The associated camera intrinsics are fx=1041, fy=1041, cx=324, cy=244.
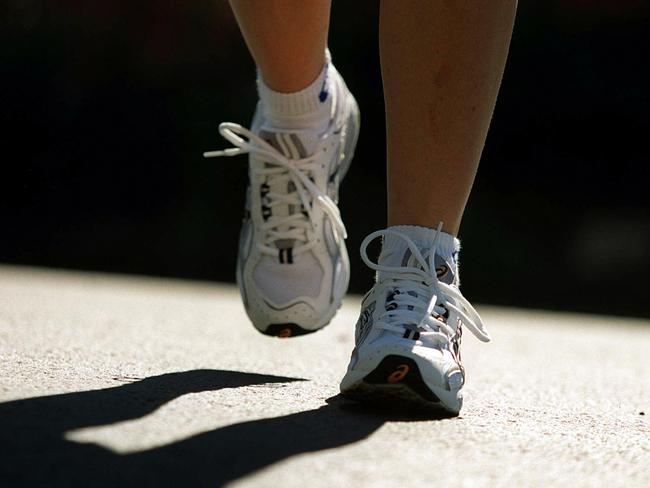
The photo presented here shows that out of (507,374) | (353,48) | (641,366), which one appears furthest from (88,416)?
(353,48)

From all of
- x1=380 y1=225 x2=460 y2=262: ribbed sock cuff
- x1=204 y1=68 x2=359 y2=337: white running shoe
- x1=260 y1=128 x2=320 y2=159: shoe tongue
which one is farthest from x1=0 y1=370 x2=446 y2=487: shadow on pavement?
x1=260 y1=128 x2=320 y2=159: shoe tongue

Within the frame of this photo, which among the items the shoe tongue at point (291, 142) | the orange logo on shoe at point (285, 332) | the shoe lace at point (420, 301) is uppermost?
the shoe tongue at point (291, 142)

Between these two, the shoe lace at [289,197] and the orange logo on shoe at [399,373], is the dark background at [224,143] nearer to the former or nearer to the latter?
the shoe lace at [289,197]

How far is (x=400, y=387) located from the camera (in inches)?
52.8

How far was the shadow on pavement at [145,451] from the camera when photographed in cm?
103

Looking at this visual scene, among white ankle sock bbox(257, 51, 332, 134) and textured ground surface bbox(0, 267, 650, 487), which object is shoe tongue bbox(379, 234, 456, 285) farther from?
white ankle sock bbox(257, 51, 332, 134)

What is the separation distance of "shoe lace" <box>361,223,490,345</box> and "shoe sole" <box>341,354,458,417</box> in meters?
0.07

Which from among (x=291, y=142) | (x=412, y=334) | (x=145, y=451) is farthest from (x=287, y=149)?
(x=145, y=451)

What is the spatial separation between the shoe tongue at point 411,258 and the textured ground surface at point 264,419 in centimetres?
20

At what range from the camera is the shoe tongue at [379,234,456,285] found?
148cm

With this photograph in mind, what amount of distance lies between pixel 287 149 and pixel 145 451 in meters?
0.86

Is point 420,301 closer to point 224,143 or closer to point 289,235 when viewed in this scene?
point 289,235

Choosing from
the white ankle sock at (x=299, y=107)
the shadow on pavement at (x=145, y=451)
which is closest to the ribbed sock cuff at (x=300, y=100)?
the white ankle sock at (x=299, y=107)

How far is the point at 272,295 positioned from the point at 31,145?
553 cm
